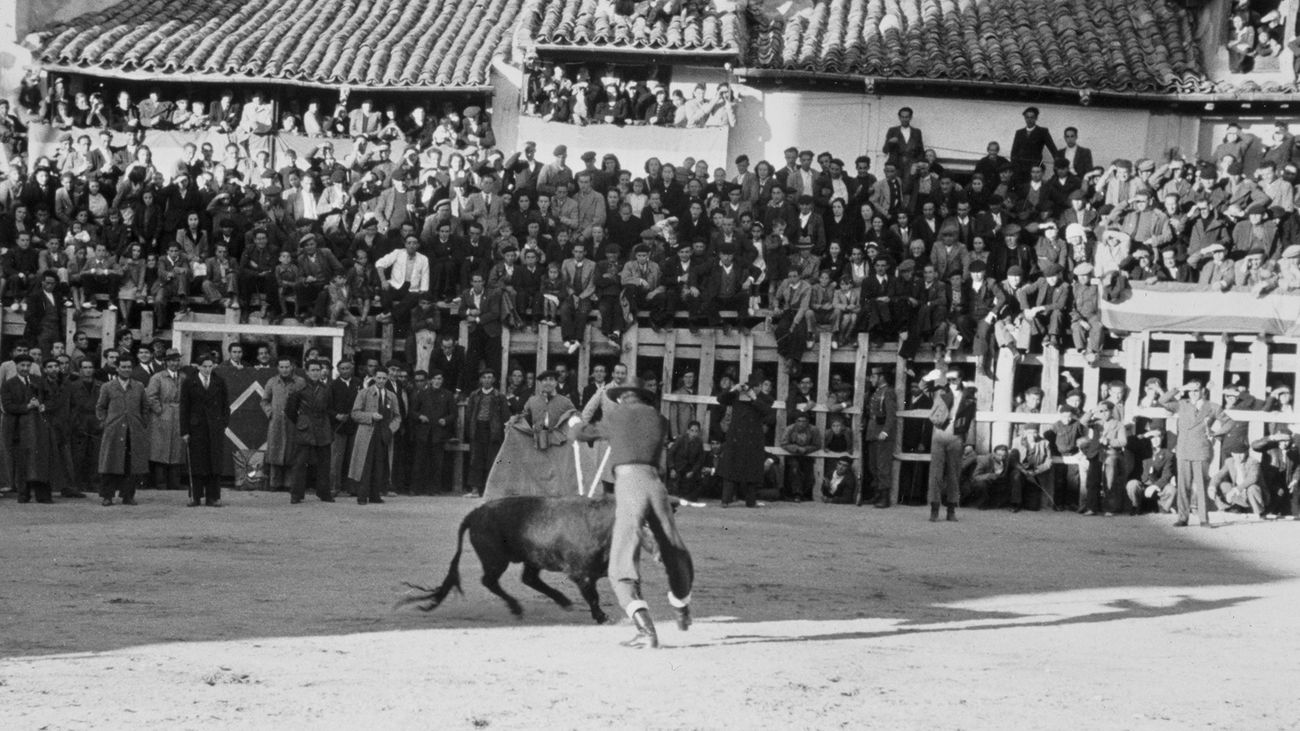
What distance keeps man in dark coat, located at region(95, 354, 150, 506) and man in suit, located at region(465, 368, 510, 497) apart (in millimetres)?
4080

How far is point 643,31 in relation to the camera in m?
32.2

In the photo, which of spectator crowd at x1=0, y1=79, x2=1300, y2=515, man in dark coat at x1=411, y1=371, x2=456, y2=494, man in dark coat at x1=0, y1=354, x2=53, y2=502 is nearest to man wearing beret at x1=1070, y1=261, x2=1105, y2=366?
spectator crowd at x1=0, y1=79, x2=1300, y2=515

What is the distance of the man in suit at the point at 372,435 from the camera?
24109 mm

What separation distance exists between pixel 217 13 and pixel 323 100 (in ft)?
11.2

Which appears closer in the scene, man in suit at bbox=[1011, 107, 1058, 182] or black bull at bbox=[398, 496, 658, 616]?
black bull at bbox=[398, 496, 658, 616]

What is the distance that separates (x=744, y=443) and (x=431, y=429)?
3.98 meters

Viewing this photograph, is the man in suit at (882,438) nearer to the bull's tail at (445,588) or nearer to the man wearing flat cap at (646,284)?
the man wearing flat cap at (646,284)

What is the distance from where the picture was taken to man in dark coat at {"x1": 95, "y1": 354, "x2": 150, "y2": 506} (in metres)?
22.7

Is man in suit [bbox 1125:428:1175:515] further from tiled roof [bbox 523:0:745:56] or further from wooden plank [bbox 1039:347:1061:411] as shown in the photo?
tiled roof [bbox 523:0:745:56]

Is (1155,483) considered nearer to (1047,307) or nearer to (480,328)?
(1047,307)

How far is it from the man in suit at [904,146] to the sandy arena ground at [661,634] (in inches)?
358

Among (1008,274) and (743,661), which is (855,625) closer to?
(743,661)

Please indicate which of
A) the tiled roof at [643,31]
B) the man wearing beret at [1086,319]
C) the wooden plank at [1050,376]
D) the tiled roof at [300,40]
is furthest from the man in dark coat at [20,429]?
the man wearing beret at [1086,319]

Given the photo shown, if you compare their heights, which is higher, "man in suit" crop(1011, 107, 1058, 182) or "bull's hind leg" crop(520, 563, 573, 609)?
"man in suit" crop(1011, 107, 1058, 182)
